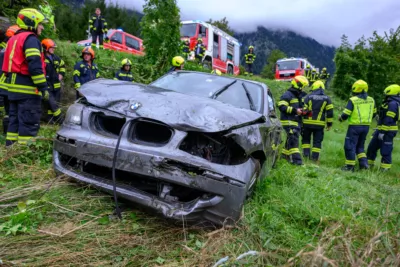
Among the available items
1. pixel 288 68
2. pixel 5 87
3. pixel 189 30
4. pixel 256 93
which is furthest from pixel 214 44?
pixel 5 87

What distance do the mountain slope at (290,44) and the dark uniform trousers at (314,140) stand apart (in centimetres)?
9278

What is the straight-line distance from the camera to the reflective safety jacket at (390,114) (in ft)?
20.8

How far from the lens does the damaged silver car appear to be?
2059mm

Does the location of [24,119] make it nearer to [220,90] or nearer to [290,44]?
[220,90]

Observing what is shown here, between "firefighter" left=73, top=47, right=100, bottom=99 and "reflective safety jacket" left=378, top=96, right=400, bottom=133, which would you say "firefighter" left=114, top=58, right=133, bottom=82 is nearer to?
"firefighter" left=73, top=47, right=100, bottom=99

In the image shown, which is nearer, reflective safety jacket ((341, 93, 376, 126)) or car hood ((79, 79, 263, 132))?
car hood ((79, 79, 263, 132))

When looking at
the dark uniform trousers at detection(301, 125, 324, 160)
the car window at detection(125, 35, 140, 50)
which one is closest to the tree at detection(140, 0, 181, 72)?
the dark uniform trousers at detection(301, 125, 324, 160)

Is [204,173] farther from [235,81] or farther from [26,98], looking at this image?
[26,98]

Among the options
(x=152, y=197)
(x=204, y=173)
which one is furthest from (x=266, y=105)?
(x=152, y=197)

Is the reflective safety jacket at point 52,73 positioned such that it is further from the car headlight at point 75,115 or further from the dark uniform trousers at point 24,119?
the car headlight at point 75,115

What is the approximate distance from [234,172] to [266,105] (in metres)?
1.47

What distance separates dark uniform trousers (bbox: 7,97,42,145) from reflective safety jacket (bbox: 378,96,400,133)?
21.8ft

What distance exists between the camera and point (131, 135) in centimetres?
222

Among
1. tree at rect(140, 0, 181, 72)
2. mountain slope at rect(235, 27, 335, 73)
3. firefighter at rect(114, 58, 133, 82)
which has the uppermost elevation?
mountain slope at rect(235, 27, 335, 73)
